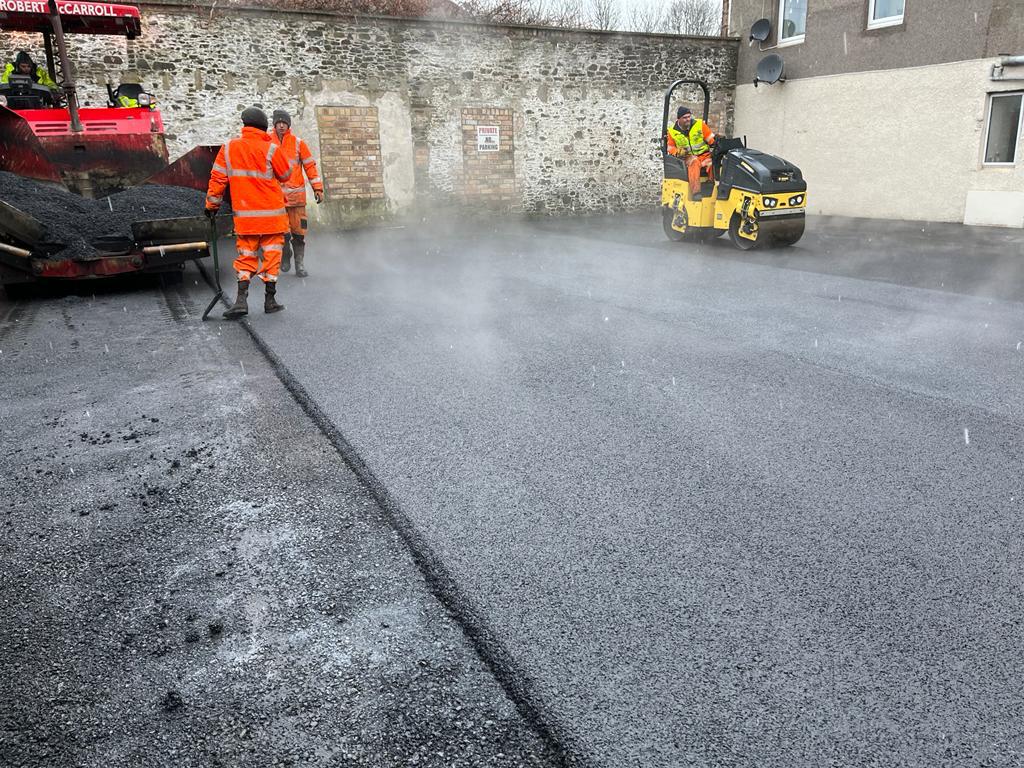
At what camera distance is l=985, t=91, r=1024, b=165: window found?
12578mm

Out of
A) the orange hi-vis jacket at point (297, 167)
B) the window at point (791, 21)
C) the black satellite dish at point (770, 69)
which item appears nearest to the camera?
the orange hi-vis jacket at point (297, 167)

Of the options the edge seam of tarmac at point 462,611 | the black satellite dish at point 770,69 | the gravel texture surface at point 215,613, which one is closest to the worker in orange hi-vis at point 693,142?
the black satellite dish at point 770,69

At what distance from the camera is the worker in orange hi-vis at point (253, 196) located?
21.3ft

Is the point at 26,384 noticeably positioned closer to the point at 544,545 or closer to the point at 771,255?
the point at 544,545

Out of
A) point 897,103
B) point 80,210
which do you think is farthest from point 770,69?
point 80,210

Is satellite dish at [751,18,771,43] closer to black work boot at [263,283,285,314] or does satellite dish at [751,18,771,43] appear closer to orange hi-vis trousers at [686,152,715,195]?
orange hi-vis trousers at [686,152,715,195]

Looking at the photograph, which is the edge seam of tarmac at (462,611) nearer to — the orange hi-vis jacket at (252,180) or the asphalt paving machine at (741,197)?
the orange hi-vis jacket at (252,180)

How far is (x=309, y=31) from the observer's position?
13.6 meters

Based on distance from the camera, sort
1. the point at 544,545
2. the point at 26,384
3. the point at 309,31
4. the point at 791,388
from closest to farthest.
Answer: the point at 544,545
the point at 791,388
the point at 26,384
the point at 309,31

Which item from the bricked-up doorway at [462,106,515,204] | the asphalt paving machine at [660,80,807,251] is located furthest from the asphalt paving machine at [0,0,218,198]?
the bricked-up doorway at [462,106,515,204]

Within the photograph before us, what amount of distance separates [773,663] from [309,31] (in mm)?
14242

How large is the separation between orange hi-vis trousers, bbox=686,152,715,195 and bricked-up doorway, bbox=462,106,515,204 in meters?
5.92

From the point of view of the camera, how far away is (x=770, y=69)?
15961 mm

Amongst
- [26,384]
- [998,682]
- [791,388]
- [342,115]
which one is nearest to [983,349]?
[791,388]
